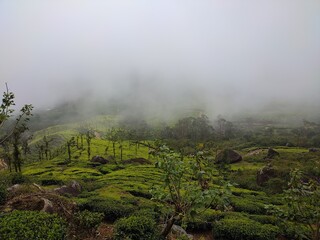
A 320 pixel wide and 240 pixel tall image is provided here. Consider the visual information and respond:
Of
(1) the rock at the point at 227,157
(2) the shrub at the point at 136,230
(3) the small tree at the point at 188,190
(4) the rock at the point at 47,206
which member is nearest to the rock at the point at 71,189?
(4) the rock at the point at 47,206

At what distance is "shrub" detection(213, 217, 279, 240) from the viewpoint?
21844 mm

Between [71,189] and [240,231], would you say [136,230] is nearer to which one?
[240,231]

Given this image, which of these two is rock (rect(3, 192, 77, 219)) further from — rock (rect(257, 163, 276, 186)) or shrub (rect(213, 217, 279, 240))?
rock (rect(257, 163, 276, 186))

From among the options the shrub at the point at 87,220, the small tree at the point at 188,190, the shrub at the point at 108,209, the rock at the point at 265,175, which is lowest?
the rock at the point at 265,175

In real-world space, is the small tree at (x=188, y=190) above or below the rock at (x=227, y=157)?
above

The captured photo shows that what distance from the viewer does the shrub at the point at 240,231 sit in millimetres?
21844

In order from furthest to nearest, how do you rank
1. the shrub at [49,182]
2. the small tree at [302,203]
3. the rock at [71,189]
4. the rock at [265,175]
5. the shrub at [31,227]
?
the rock at [265,175]
the shrub at [49,182]
the rock at [71,189]
the small tree at [302,203]
the shrub at [31,227]

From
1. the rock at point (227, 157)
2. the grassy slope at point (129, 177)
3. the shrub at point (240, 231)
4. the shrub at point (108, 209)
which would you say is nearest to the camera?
the shrub at point (240, 231)

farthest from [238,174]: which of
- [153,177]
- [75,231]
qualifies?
[75,231]

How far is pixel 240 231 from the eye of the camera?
22.0 metres

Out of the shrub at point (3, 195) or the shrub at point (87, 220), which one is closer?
the shrub at point (87, 220)

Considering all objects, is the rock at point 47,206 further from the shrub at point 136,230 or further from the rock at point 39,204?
the shrub at point 136,230

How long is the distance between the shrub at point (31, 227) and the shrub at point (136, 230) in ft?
10.5

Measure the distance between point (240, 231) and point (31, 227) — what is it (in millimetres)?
15074
